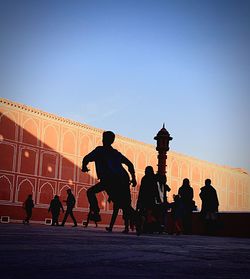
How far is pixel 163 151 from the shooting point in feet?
46.6

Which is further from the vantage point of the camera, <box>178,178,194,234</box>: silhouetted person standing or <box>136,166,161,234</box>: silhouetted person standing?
<box>178,178,194,234</box>: silhouetted person standing

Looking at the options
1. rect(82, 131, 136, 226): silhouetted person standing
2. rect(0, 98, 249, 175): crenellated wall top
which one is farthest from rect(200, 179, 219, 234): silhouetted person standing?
rect(0, 98, 249, 175): crenellated wall top

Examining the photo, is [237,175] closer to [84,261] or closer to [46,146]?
[46,146]

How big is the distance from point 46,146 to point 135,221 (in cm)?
2181

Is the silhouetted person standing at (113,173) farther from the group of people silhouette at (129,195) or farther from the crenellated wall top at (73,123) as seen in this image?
the crenellated wall top at (73,123)

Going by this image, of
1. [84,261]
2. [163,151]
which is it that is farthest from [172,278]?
[163,151]

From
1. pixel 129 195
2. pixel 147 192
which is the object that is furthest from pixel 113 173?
pixel 147 192

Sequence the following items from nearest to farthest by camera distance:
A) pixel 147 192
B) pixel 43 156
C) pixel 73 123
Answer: pixel 147 192
pixel 43 156
pixel 73 123

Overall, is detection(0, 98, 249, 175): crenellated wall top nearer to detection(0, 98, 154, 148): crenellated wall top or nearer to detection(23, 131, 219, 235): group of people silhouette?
detection(0, 98, 154, 148): crenellated wall top

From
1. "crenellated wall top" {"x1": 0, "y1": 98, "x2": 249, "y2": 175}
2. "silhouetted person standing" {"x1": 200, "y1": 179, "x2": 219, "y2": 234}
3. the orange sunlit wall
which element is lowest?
"silhouetted person standing" {"x1": 200, "y1": 179, "x2": 219, "y2": 234}

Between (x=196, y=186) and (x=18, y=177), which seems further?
(x=196, y=186)

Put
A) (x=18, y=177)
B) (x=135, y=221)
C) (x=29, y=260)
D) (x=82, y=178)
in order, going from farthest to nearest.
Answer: (x=82, y=178), (x=18, y=177), (x=135, y=221), (x=29, y=260)

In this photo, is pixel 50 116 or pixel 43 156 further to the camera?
pixel 50 116

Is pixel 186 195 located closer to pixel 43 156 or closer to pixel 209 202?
pixel 209 202
